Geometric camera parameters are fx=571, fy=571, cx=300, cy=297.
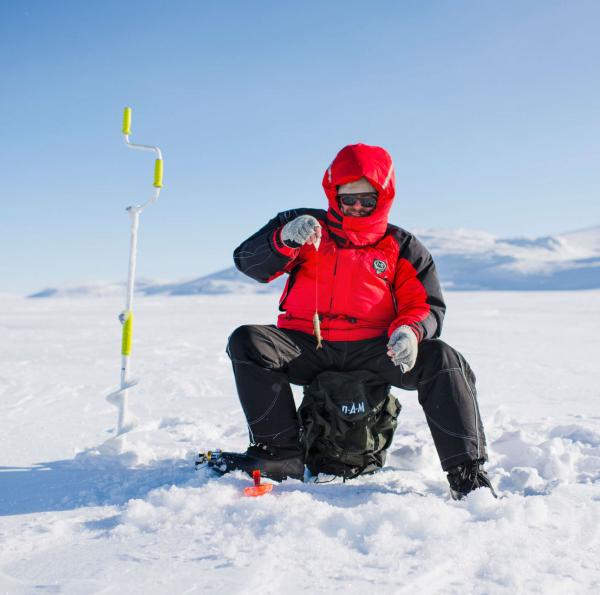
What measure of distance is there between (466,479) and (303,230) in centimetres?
116

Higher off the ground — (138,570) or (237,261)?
(237,261)

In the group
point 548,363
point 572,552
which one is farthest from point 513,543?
point 548,363

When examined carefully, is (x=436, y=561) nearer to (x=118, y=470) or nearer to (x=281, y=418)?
(x=281, y=418)

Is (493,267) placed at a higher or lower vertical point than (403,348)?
higher

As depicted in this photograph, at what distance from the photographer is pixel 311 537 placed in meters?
1.72

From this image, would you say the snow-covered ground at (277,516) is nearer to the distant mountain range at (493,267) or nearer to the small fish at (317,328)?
the small fish at (317,328)

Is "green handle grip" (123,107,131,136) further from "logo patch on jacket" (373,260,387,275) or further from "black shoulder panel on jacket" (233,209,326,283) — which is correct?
"logo patch on jacket" (373,260,387,275)

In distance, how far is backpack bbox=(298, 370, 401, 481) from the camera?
8.05 ft

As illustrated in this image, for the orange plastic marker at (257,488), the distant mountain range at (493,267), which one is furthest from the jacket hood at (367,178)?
the distant mountain range at (493,267)

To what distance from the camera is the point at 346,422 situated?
247 cm

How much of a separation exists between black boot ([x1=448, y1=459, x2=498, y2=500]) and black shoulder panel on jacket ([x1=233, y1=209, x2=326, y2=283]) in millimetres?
1098

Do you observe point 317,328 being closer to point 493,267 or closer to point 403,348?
point 403,348

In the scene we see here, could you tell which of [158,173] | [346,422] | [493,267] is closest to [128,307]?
[158,173]

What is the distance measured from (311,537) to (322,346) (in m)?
0.97
